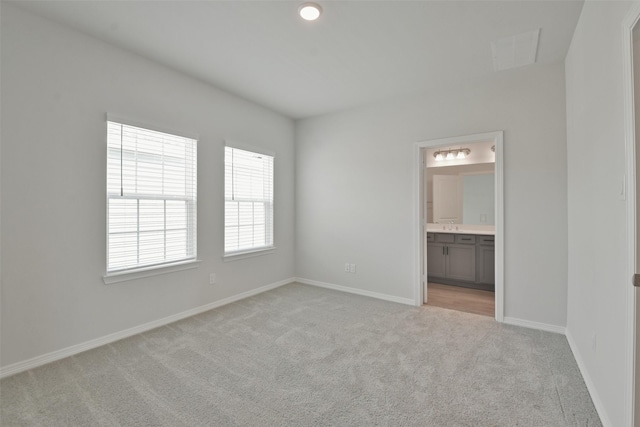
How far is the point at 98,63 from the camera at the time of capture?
268cm

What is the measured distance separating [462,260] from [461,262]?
38 mm

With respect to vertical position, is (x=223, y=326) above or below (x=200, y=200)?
below

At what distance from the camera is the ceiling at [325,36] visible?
7.36 ft

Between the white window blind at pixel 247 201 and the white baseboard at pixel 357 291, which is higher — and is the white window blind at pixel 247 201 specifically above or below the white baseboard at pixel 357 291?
above

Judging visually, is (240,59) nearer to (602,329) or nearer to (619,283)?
(619,283)

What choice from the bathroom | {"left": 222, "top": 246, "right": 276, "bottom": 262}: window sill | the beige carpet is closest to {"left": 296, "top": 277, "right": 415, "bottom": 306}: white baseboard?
the bathroom

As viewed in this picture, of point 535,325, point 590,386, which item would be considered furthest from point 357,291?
point 590,386

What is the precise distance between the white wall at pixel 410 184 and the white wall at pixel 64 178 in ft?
6.78

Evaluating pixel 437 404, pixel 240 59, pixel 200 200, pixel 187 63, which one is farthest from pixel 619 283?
pixel 187 63

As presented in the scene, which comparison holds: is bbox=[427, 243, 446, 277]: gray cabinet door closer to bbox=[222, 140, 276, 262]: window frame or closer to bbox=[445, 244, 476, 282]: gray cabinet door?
bbox=[445, 244, 476, 282]: gray cabinet door

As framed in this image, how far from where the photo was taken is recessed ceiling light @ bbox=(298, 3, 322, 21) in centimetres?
219

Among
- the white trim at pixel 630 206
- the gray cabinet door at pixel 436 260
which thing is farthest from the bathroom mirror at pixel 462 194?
the white trim at pixel 630 206

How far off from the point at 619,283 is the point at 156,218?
12.0 ft

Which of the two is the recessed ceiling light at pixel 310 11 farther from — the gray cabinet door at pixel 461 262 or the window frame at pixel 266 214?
the gray cabinet door at pixel 461 262
